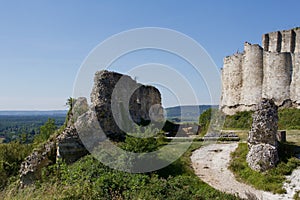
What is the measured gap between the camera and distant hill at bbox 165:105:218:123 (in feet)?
80.5

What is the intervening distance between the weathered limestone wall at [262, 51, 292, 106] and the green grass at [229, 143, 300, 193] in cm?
A: 1221

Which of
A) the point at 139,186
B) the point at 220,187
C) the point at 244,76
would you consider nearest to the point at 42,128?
the point at 139,186

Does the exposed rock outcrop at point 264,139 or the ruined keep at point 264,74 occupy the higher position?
the ruined keep at point 264,74

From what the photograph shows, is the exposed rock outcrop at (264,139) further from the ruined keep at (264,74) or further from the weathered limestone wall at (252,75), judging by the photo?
the weathered limestone wall at (252,75)

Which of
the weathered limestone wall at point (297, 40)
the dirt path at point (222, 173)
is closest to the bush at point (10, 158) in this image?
the dirt path at point (222, 173)

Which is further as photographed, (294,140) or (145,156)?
(294,140)

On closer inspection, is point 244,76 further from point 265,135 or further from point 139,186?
point 139,186

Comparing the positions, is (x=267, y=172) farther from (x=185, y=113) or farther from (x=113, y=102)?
→ (x=185, y=113)

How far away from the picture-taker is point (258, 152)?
46.3 feet

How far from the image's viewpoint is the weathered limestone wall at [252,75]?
2866cm

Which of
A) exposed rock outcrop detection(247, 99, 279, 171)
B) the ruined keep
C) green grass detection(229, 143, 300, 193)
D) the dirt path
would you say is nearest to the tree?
the dirt path

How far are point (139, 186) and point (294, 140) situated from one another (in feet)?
36.3

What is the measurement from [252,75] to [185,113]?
312 inches

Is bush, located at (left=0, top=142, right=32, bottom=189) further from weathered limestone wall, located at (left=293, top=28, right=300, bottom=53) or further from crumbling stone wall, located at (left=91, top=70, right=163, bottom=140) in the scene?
weathered limestone wall, located at (left=293, top=28, right=300, bottom=53)
